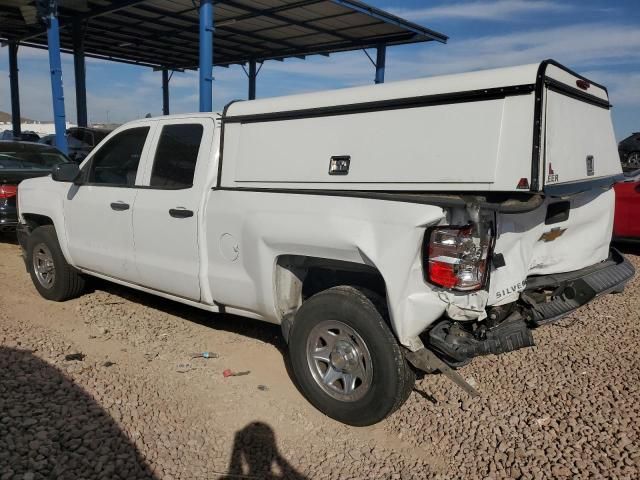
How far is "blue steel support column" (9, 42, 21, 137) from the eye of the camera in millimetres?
25438

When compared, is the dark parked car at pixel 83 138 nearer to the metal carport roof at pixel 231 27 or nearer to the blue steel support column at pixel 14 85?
the metal carport roof at pixel 231 27

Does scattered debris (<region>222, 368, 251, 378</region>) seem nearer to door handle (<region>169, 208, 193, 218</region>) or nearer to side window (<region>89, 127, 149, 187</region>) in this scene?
door handle (<region>169, 208, 193, 218</region>)

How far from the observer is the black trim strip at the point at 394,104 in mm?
2879

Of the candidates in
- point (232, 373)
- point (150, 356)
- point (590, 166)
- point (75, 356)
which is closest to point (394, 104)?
point (590, 166)

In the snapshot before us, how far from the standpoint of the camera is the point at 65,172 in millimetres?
5117

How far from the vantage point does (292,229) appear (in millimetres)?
3455

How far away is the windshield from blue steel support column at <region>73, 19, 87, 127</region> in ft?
38.3

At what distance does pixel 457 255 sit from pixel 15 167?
7947 mm

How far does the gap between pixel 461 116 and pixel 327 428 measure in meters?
2.06

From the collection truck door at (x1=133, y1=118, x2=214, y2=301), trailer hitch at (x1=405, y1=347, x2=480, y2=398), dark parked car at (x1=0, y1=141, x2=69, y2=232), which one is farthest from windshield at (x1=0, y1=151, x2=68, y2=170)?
trailer hitch at (x1=405, y1=347, x2=480, y2=398)

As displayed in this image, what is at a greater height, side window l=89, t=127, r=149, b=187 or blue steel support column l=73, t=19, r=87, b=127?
blue steel support column l=73, t=19, r=87, b=127

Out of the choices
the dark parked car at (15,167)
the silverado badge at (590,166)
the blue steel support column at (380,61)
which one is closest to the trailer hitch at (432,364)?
the silverado badge at (590,166)

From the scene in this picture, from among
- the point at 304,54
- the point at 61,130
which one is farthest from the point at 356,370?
the point at 304,54

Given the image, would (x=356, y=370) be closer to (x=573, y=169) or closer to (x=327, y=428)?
(x=327, y=428)
